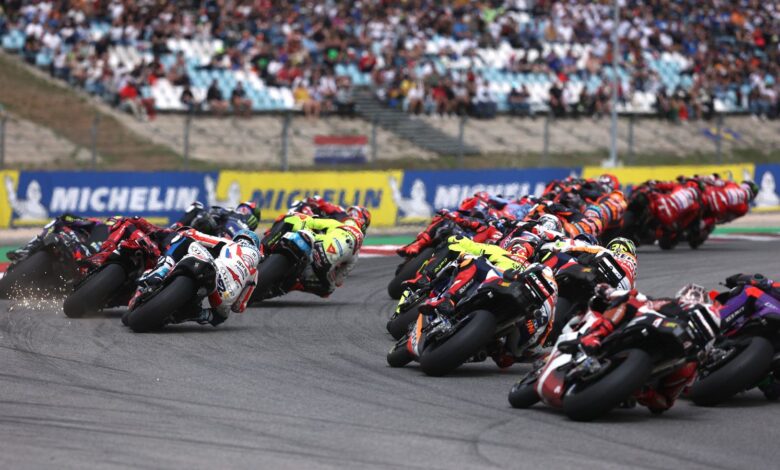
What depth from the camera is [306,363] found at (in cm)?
1066

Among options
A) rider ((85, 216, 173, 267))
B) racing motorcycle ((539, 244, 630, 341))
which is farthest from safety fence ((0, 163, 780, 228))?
racing motorcycle ((539, 244, 630, 341))

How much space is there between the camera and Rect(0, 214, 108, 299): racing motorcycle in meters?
14.1

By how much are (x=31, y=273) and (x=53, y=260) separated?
27 cm

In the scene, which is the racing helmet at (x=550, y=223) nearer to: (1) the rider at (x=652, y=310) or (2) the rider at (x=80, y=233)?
(2) the rider at (x=80, y=233)

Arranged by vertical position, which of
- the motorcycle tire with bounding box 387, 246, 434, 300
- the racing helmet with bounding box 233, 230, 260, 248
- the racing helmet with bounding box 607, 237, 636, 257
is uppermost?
the racing helmet with bounding box 607, 237, 636, 257

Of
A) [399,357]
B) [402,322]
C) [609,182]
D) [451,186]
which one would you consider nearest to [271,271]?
[402,322]

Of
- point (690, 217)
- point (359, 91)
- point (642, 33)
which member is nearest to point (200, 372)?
point (690, 217)

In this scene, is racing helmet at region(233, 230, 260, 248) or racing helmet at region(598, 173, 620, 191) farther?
racing helmet at region(598, 173, 620, 191)

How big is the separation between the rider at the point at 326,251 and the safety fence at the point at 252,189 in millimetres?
10738

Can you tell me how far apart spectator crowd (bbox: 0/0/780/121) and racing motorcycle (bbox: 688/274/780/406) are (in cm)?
2293

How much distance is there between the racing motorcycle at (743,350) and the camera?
8.76 meters

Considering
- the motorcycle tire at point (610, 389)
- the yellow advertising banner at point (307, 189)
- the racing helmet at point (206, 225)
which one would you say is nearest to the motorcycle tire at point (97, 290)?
the racing helmet at point (206, 225)

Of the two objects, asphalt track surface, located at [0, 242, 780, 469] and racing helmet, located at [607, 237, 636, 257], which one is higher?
racing helmet, located at [607, 237, 636, 257]

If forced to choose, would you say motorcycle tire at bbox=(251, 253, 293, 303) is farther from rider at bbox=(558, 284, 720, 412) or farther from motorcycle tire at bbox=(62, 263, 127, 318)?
rider at bbox=(558, 284, 720, 412)
